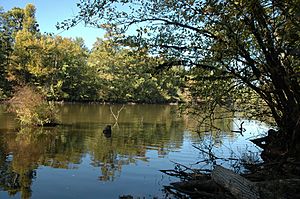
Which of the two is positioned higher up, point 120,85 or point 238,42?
point 120,85

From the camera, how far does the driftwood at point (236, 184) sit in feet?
23.7

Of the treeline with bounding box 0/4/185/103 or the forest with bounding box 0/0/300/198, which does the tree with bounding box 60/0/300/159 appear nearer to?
the forest with bounding box 0/0/300/198

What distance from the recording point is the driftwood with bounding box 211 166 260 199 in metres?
7.22

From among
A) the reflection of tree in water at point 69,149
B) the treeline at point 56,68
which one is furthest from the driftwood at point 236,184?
the treeline at point 56,68

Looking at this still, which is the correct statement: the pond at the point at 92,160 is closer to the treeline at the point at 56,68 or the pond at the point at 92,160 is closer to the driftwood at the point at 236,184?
the driftwood at the point at 236,184

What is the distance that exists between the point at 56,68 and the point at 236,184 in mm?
59477

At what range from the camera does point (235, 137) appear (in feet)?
78.8

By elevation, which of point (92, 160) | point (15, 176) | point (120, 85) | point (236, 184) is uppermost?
point (120, 85)

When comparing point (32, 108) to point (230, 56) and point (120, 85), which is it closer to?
point (230, 56)

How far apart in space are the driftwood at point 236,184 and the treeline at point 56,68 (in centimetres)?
4202

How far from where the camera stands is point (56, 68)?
63.8 meters

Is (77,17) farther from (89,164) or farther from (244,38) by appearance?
(89,164)

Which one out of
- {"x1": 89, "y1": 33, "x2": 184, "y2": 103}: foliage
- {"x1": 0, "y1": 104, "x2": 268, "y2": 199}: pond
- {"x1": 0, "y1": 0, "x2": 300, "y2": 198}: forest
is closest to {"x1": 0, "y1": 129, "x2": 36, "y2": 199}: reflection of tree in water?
{"x1": 0, "y1": 104, "x2": 268, "y2": 199}: pond

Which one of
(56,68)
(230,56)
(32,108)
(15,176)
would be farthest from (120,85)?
(230,56)
